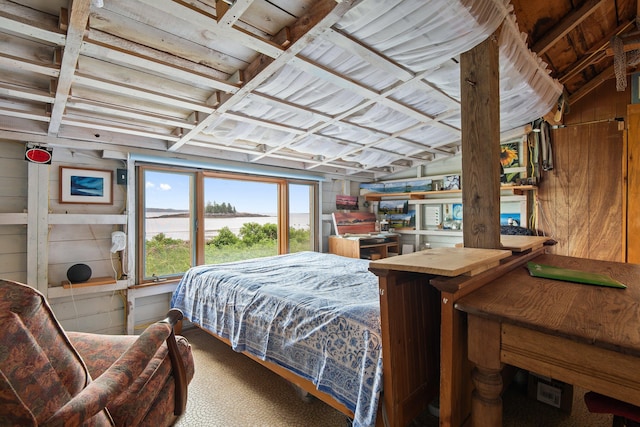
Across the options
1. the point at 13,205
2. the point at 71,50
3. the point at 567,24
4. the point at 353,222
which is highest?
the point at 567,24

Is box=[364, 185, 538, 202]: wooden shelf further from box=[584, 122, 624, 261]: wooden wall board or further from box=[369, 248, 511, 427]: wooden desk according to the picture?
box=[369, 248, 511, 427]: wooden desk

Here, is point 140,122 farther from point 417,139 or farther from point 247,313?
point 417,139

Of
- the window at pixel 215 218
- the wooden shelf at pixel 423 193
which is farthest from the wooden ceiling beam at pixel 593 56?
the window at pixel 215 218

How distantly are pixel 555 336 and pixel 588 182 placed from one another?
360 centimetres

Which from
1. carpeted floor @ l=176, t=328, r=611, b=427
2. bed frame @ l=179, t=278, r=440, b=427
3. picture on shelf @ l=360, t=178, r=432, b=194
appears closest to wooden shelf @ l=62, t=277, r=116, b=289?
carpeted floor @ l=176, t=328, r=611, b=427

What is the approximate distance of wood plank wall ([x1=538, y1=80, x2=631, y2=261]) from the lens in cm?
317

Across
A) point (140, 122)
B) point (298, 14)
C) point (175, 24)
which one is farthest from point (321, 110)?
point (140, 122)

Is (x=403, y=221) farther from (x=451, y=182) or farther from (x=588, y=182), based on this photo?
(x=588, y=182)

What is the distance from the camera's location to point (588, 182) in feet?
10.9

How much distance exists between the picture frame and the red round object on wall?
0.45 feet

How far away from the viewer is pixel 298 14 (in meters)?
1.53

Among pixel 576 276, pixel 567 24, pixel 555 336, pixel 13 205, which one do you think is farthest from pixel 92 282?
pixel 567 24

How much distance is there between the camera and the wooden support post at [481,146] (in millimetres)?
1589

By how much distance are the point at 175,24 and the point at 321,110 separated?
51.5 inches
